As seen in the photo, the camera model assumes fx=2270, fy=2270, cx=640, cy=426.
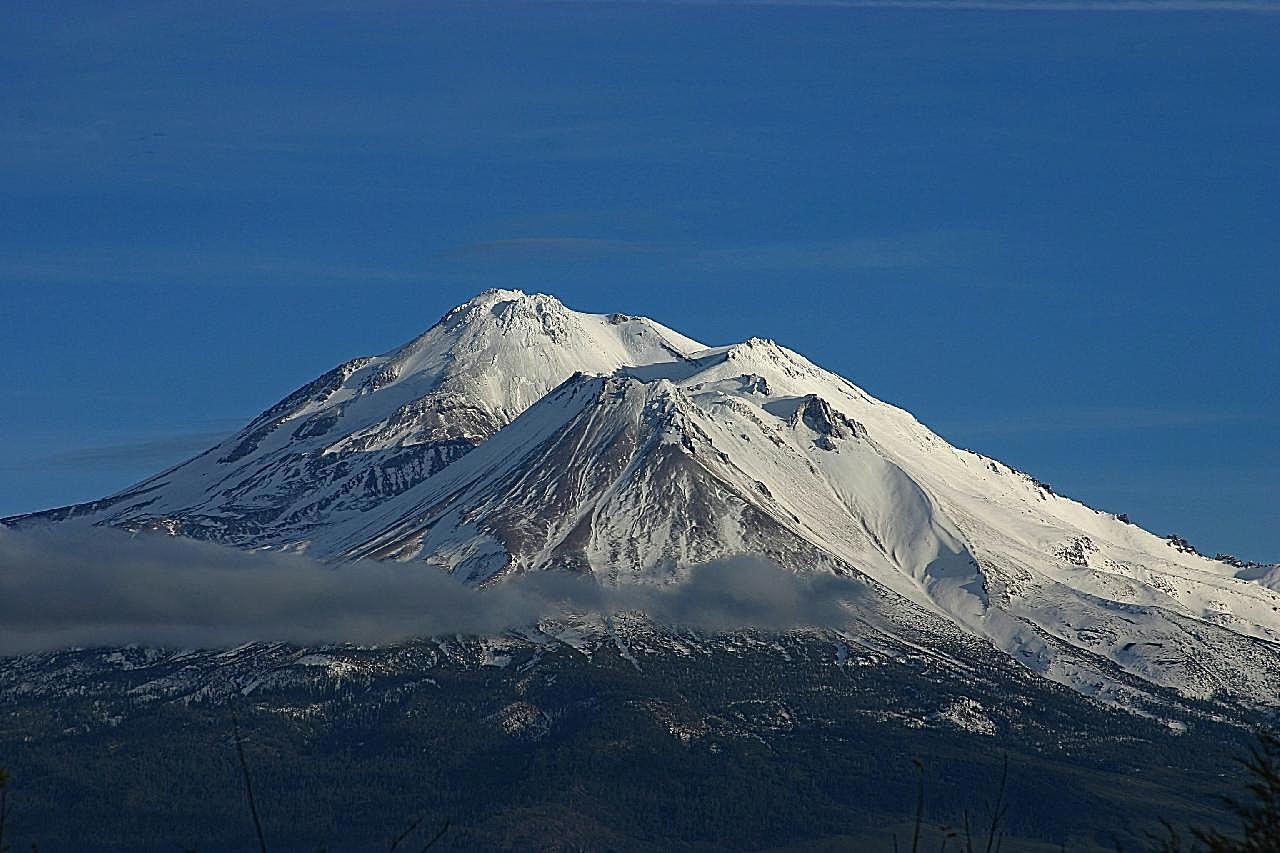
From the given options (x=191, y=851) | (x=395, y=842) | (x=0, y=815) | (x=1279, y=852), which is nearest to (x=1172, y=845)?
(x=1279, y=852)

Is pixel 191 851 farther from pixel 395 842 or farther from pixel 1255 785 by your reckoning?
pixel 1255 785

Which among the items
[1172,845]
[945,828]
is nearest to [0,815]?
[945,828]

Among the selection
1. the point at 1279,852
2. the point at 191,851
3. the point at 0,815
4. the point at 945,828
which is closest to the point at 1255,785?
the point at 1279,852

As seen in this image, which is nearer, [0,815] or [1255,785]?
[1255,785]

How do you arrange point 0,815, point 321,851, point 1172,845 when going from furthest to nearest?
point 0,815, point 321,851, point 1172,845

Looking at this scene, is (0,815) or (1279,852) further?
(0,815)

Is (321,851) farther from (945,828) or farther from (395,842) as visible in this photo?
(945,828)

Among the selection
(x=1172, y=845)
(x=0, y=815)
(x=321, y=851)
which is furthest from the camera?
(x=0, y=815)

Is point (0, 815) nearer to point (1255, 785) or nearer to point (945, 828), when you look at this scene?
point (945, 828)
